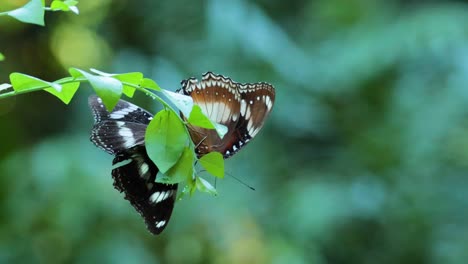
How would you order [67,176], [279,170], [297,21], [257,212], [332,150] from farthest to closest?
[297,21] < [332,150] < [279,170] < [257,212] < [67,176]

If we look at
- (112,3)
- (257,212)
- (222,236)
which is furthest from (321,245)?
(112,3)

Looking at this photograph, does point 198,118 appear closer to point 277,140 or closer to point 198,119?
point 198,119

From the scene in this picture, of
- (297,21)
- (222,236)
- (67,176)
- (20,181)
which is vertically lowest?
(20,181)

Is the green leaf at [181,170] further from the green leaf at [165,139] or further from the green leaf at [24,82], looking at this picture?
the green leaf at [24,82]

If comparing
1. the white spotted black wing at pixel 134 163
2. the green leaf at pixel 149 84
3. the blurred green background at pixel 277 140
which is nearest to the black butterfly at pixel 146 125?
the white spotted black wing at pixel 134 163

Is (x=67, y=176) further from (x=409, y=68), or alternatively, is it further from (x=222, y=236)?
(x=409, y=68)

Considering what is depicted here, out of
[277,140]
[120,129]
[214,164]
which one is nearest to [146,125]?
[120,129]
